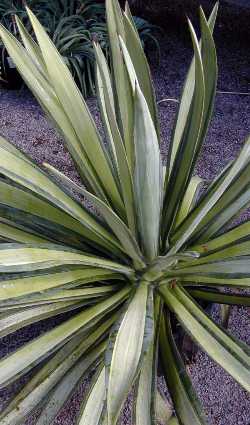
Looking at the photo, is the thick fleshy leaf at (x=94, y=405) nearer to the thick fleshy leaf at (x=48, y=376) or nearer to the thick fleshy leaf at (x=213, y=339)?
the thick fleshy leaf at (x=48, y=376)

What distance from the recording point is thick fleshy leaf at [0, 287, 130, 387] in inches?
43.4

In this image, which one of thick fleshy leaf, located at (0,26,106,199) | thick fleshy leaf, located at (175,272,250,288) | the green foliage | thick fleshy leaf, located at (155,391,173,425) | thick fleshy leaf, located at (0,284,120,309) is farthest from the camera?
the green foliage

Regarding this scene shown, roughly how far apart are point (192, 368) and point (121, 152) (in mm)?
810

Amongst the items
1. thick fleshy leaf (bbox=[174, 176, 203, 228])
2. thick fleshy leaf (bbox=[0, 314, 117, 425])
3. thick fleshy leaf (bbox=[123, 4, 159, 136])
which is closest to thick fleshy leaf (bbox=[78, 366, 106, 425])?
thick fleshy leaf (bbox=[0, 314, 117, 425])

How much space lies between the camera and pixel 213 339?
1060mm

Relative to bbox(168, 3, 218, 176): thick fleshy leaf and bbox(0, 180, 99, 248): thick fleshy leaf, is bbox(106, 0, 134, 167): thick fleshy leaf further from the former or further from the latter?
bbox(0, 180, 99, 248): thick fleshy leaf

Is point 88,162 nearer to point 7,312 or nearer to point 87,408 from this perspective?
point 7,312

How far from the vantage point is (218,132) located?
2516mm

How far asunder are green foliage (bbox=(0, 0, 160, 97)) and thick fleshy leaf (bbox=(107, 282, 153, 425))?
75.0 inches

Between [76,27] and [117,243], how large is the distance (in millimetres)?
2082

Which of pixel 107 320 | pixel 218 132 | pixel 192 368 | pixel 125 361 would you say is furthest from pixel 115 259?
pixel 218 132

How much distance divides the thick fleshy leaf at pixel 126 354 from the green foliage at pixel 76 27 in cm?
191

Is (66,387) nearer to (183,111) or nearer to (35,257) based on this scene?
(35,257)

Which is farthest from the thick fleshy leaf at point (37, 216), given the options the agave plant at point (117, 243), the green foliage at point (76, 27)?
the green foliage at point (76, 27)
